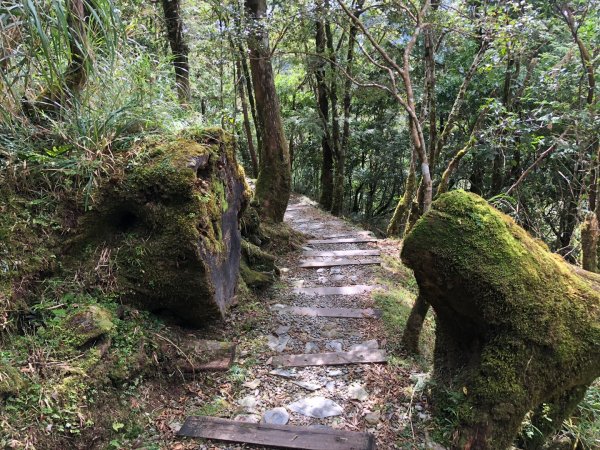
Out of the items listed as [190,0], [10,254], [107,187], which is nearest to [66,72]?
[107,187]

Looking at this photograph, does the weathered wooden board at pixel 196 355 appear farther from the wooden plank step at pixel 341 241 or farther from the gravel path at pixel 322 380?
the wooden plank step at pixel 341 241

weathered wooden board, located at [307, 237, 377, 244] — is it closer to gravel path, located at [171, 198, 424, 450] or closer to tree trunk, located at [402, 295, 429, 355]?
gravel path, located at [171, 198, 424, 450]

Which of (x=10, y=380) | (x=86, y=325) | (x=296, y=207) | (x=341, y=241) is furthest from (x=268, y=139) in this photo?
(x=10, y=380)

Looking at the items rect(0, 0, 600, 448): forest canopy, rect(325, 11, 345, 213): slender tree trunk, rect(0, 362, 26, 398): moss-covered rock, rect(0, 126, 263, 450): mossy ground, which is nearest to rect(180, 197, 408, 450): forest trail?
rect(0, 126, 263, 450): mossy ground

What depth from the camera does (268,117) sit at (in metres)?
6.97

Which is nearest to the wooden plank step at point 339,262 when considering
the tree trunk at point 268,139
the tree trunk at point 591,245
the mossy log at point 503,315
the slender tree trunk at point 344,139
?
the tree trunk at point 268,139

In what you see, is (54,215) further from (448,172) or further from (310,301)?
(448,172)

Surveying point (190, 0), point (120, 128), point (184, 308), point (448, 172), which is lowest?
point (184, 308)

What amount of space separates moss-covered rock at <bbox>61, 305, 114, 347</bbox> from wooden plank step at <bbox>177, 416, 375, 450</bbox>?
878mm

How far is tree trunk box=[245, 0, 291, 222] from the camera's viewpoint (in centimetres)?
677

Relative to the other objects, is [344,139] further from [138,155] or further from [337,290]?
[138,155]

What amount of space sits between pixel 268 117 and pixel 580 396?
5816 mm

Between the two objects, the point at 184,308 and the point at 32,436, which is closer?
the point at 32,436

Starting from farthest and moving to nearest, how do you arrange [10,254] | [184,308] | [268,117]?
[268,117]
[184,308]
[10,254]
